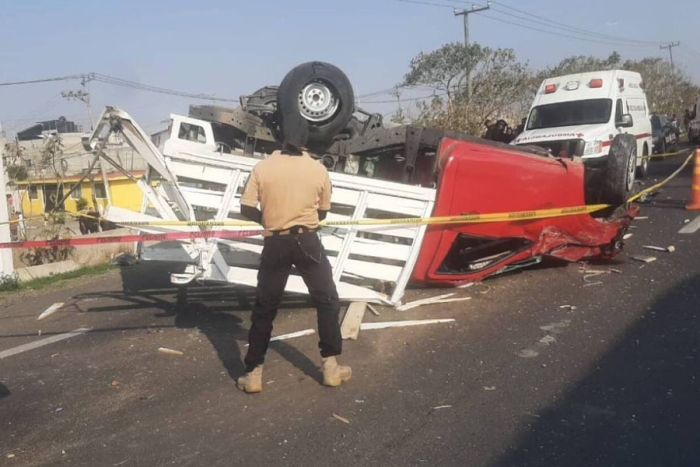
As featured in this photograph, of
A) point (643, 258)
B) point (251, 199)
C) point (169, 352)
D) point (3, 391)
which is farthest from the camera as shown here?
point (643, 258)

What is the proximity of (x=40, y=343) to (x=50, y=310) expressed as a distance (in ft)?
4.31

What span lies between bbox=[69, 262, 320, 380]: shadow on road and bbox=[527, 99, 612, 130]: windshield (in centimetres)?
885

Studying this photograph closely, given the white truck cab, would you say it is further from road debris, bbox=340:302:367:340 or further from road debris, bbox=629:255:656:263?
road debris, bbox=340:302:367:340

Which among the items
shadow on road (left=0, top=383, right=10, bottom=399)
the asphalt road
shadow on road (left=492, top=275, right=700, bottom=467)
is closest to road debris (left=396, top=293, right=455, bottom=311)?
the asphalt road

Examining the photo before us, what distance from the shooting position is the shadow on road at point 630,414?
3529mm

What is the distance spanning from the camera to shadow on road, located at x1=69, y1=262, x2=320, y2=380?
5.28 metres

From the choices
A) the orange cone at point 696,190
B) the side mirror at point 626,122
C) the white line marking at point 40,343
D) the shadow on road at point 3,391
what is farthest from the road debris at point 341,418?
the side mirror at point 626,122

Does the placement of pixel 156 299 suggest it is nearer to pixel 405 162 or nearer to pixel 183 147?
pixel 183 147

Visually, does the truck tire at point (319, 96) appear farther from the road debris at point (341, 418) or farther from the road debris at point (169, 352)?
the road debris at point (341, 418)

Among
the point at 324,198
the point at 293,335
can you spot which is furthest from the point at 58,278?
the point at 324,198

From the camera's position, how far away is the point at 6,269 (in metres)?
9.26

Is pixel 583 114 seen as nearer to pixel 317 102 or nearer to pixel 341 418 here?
pixel 317 102

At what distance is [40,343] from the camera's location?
20.0ft

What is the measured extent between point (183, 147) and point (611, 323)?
3.94 metres
